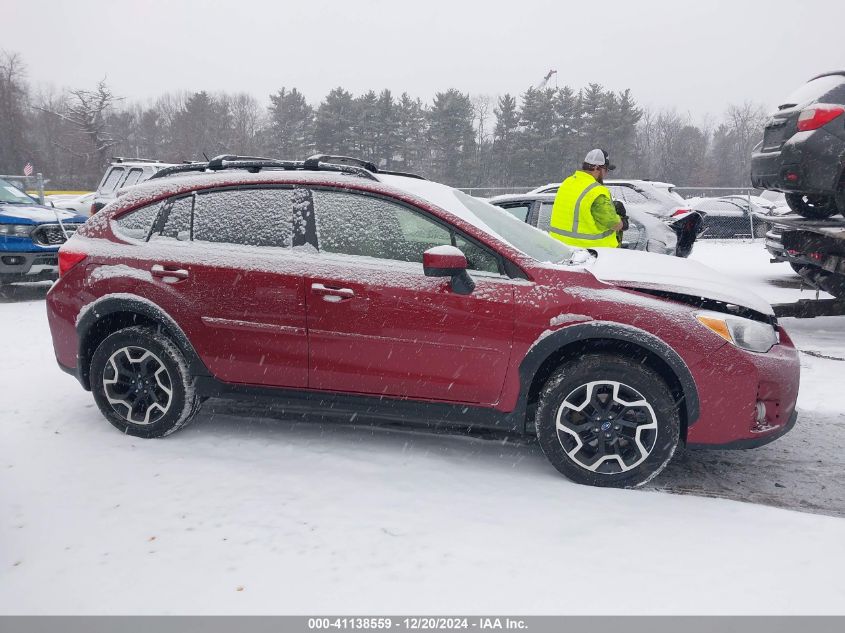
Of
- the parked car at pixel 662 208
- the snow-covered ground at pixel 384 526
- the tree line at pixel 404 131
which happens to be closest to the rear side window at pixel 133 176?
the parked car at pixel 662 208

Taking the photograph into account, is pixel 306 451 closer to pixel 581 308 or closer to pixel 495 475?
pixel 495 475

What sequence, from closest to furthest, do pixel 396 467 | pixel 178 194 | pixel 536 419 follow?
pixel 536 419
pixel 396 467
pixel 178 194

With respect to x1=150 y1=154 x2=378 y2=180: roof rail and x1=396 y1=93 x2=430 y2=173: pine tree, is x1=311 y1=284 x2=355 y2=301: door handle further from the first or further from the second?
x1=396 y1=93 x2=430 y2=173: pine tree

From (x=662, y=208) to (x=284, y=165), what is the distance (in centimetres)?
731

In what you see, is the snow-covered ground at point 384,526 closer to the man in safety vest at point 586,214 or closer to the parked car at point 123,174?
the man in safety vest at point 586,214

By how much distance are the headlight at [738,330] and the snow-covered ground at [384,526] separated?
81 centimetres

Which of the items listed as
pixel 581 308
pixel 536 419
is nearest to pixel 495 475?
pixel 536 419

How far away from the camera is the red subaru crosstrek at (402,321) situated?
3.38 m

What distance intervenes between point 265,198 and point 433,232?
108cm

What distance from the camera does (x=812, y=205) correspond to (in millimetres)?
6750

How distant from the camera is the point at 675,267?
12.6 ft

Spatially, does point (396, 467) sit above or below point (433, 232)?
below

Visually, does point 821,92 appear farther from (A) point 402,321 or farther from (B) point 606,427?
(A) point 402,321

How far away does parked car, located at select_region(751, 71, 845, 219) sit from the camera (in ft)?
19.7
